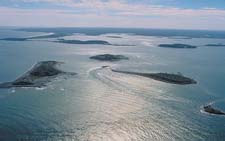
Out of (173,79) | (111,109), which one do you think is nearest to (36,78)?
(111,109)

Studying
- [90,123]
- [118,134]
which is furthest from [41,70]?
[118,134]

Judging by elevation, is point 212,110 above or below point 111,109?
above

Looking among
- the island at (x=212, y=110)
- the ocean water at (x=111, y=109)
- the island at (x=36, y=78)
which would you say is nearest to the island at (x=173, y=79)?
the ocean water at (x=111, y=109)

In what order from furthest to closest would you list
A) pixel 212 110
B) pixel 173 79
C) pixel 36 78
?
1. pixel 173 79
2. pixel 36 78
3. pixel 212 110

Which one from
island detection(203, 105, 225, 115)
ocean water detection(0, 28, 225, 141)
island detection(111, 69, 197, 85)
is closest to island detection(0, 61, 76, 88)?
ocean water detection(0, 28, 225, 141)

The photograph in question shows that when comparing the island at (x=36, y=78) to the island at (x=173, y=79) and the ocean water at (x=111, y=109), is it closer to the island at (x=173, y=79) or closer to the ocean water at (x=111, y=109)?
the ocean water at (x=111, y=109)

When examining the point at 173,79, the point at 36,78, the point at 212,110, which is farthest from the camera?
the point at 173,79

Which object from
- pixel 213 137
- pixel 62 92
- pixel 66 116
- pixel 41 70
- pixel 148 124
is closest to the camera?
pixel 213 137

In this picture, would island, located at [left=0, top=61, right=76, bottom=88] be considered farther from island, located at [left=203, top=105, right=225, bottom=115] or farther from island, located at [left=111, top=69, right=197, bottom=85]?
island, located at [left=203, top=105, right=225, bottom=115]

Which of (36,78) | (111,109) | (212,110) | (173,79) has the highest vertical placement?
(173,79)

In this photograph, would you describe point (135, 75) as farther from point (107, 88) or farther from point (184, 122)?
point (184, 122)

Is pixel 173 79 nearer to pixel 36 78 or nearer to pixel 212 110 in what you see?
pixel 212 110
